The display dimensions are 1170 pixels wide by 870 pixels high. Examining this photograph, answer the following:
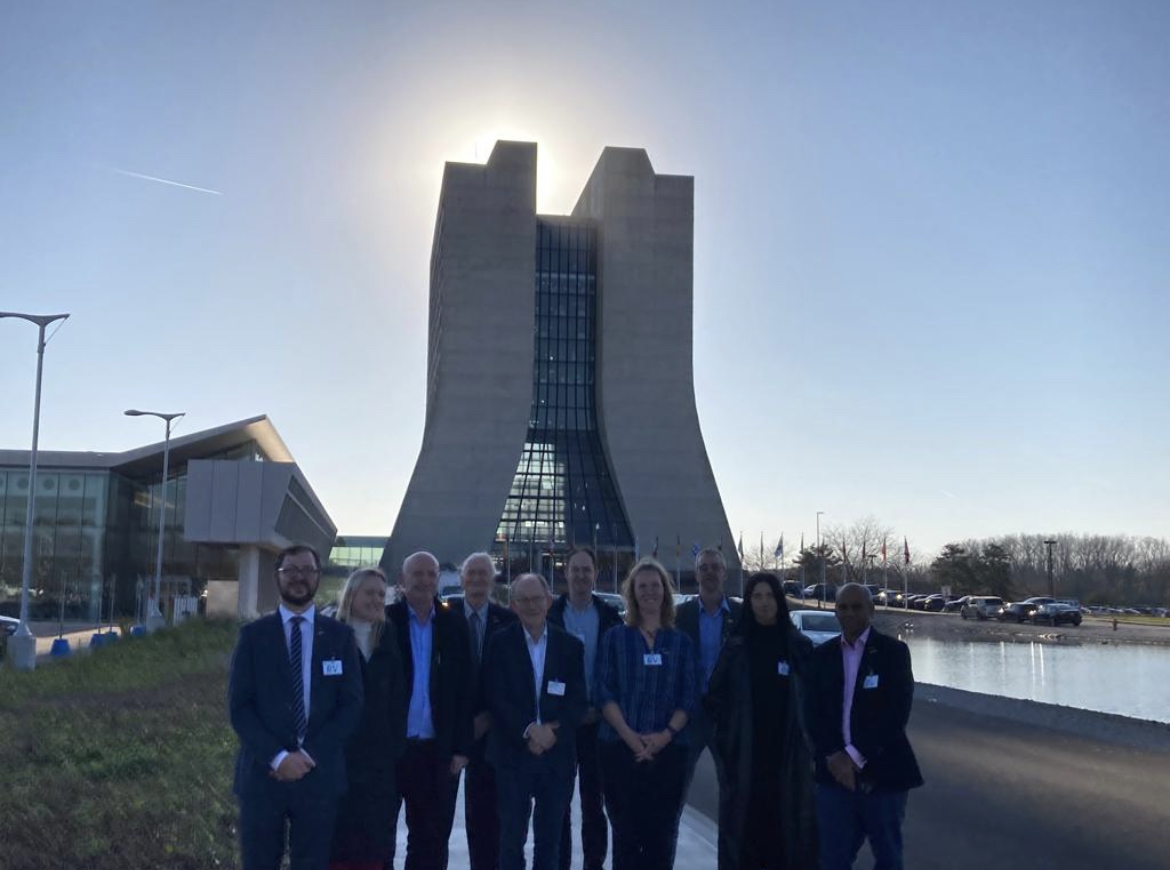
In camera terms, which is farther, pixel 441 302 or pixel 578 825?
pixel 441 302

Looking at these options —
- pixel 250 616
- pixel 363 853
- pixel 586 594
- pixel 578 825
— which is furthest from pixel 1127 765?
pixel 250 616

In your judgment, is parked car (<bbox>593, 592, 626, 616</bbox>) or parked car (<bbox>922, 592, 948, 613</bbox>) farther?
parked car (<bbox>922, 592, 948, 613</bbox>)

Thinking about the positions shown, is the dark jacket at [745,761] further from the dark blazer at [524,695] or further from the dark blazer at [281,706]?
the dark blazer at [281,706]

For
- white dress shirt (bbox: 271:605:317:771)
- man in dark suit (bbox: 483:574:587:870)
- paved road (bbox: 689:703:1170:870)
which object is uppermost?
white dress shirt (bbox: 271:605:317:771)

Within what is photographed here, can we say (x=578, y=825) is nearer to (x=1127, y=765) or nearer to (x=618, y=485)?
(x=1127, y=765)

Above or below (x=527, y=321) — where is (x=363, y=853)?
below

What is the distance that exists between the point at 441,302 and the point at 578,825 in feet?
231

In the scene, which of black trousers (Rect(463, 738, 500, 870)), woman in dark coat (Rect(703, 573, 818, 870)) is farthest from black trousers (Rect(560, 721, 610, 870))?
woman in dark coat (Rect(703, 573, 818, 870))

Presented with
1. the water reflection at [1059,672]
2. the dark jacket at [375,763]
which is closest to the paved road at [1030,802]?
the dark jacket at [375,763]

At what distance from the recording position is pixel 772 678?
573 cm

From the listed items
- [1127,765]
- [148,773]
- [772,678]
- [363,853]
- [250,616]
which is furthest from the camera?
[250,616]

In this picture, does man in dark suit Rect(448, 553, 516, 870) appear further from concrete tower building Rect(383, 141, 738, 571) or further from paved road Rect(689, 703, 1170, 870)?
concrete tower building Rect(383, 141, 738, 571)

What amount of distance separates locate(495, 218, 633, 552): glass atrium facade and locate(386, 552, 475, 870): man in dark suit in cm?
6465

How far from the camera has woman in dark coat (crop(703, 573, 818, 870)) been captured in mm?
5629
